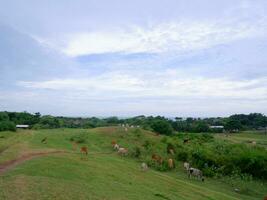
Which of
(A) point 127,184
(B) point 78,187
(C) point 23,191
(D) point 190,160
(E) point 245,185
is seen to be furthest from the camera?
(D) point 190,160

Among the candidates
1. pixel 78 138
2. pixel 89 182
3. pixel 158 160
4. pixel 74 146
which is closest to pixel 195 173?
Result: pixel 158 160

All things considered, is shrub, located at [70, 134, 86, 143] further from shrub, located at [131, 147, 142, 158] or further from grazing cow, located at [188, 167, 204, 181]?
grazing cow, located at [188, 167, 204, 181]

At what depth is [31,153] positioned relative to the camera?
95.6 feet

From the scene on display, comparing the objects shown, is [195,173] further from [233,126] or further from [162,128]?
[233,126]

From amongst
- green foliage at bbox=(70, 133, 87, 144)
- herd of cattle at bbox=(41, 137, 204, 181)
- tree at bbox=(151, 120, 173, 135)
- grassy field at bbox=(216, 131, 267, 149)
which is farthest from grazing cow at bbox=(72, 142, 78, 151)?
grassy field at bbox=(216, 131, 267, 149)

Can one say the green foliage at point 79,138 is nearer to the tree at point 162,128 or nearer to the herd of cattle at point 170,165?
the herd of cattle at point 170,165

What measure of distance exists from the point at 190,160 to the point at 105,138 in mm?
11128

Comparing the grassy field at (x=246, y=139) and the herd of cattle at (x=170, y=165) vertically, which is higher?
the grassy field at (x=246, y=139)

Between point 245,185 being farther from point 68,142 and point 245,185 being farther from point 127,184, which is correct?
point 68,142

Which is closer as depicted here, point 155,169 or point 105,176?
point 105,176

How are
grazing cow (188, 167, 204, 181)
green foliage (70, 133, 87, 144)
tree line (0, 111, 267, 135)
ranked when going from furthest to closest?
tree line (0, 111, 267, 135) < green foliage (70, 133, 87, 144) < grazing cow (188, 167, 204, 181)

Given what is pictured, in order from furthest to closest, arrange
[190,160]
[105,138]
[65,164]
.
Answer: [105,138]
[190,160]
[65,164]

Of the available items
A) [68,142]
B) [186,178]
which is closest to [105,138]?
[68,142]

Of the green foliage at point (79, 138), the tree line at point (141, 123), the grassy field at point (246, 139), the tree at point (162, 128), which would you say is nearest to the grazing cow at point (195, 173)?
the green foliage at point (79, 138)
